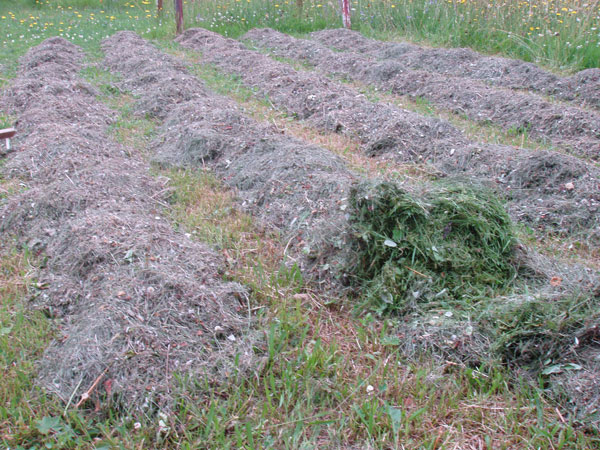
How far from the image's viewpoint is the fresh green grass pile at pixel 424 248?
265 centimetres

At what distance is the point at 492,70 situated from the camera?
732cm

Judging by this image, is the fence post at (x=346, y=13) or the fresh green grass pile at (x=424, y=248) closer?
the fresh green grass pile at (x=424, y=248)

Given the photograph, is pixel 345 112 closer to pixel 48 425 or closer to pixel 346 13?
pixel 48 425

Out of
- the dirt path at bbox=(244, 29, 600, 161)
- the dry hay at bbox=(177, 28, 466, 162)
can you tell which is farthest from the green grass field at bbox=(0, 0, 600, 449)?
the dirt path at bbox=(244, 29, 600, 161)

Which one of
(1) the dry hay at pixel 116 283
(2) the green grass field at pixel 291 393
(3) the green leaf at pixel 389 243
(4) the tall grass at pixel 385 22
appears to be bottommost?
(2) the green grass field at pixel 291 393

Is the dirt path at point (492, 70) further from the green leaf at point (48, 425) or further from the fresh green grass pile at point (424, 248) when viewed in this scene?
the green leaf at point (48, 425)

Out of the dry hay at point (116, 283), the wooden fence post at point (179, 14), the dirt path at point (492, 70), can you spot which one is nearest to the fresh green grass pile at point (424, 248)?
the dry hay at point (116, 283)

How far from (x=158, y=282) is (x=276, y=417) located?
36.6 inches

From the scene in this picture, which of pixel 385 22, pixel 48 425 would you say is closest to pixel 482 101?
pixel 48 425

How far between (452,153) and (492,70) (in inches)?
139

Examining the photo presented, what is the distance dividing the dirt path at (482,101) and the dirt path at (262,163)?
7.49 feet

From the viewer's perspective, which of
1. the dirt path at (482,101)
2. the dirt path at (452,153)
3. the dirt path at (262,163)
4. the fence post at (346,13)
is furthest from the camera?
the fence post at (346,13)

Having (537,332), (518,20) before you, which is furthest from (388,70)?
(537,332)

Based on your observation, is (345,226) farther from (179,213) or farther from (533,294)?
(179,213)
